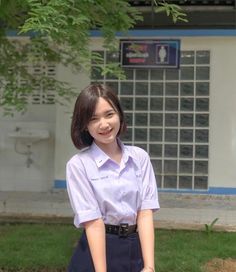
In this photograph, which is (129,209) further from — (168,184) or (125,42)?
(168,184)

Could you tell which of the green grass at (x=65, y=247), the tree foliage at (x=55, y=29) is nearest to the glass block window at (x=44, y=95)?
the tree foliage at (x=55, y=29)

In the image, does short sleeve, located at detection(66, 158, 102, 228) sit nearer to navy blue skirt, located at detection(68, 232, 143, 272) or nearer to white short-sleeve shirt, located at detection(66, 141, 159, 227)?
white short-sleeve shirt, located at detection(66, 141, 159, 227)

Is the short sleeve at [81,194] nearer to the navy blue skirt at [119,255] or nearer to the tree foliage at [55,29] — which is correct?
the navy blue skirt at [119,255]

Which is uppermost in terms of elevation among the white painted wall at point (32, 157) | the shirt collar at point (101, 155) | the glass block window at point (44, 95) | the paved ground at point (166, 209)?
the glass block window at point (44, 95)

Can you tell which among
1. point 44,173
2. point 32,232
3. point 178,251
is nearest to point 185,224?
point 178,251

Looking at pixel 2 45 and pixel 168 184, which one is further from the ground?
pixel 2 45

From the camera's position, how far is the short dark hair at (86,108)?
2658 mm

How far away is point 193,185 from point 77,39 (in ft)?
18.0

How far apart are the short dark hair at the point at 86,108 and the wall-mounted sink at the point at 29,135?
650 cm

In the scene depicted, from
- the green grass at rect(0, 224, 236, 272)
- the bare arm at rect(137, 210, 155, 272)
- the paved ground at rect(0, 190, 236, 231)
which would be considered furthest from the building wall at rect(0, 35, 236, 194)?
the bare arm at rect(137, 210, 155, 272)

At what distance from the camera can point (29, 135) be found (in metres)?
9.16

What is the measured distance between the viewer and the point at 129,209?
8.75ft

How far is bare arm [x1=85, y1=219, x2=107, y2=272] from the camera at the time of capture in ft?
8.43

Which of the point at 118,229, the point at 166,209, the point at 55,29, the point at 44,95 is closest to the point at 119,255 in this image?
the point at 118,229
